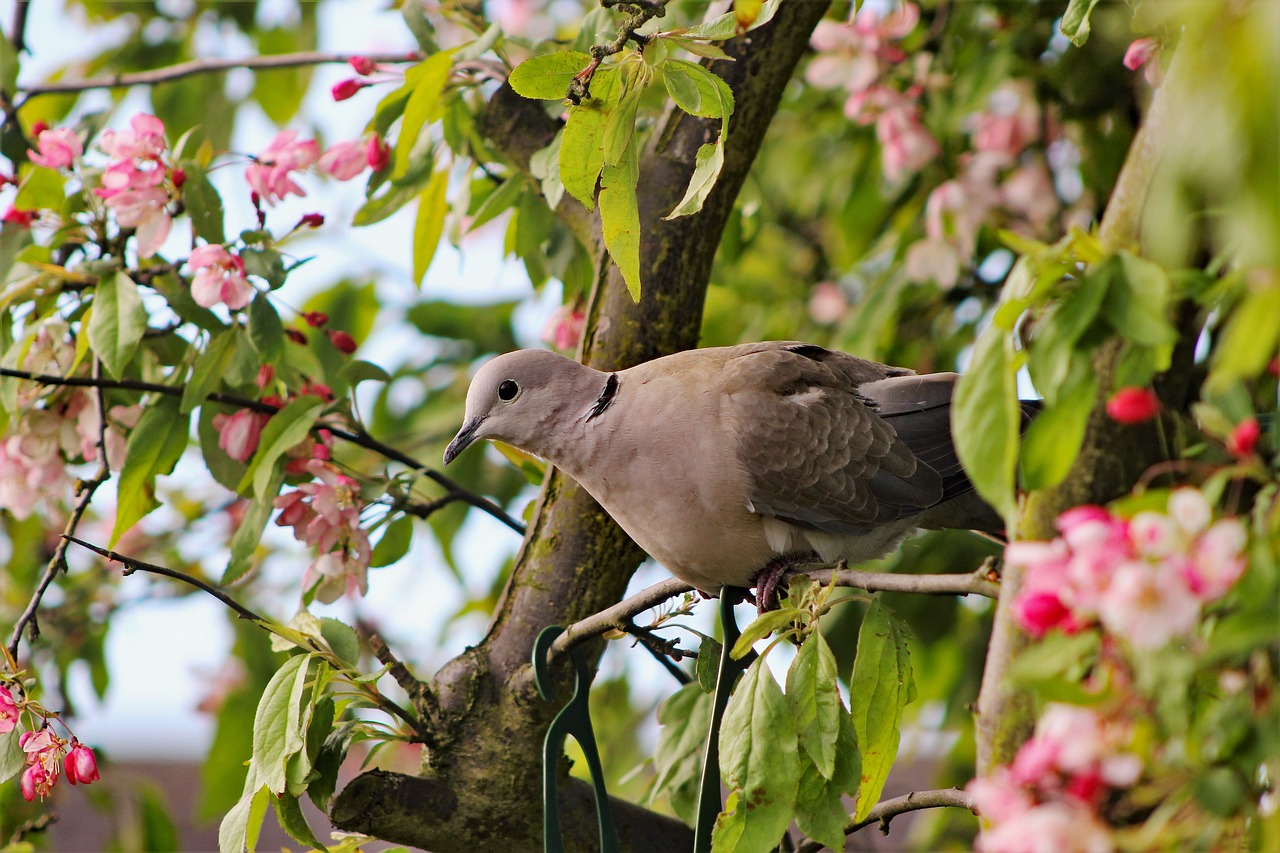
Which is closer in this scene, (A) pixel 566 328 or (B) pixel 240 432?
(B) pixel 240 432

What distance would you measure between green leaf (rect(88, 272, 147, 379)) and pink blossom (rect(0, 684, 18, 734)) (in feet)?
1.58

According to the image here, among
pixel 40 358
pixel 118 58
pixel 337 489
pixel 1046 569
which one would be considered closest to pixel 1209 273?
pixel 1046 569

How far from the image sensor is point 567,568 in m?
1.94

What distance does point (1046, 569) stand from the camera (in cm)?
76

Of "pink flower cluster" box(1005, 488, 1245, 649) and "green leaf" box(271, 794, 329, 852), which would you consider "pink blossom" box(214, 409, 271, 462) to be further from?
"pink flower cluster" box(1005, 488, 1245, 649)

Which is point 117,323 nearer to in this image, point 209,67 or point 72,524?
A: point 72,524

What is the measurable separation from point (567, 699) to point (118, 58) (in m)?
2.39

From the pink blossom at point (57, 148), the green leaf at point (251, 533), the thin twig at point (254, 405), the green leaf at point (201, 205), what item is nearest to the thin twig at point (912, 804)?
the thin twig at point (254, 405)

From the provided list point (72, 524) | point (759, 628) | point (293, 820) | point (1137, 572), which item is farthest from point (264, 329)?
point (1137, 572)

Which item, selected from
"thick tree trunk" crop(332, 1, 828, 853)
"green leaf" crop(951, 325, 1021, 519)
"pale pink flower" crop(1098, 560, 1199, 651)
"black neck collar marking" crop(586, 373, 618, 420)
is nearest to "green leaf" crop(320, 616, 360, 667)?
"thick tree trunk" crop(332, 1, 828, 853)

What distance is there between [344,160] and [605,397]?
27.3 inches

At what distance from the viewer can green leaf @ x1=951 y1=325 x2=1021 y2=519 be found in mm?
809

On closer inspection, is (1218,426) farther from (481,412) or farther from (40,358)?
(40,358)

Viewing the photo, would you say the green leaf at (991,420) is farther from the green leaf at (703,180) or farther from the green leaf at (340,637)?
the green leaf at (340,637)
